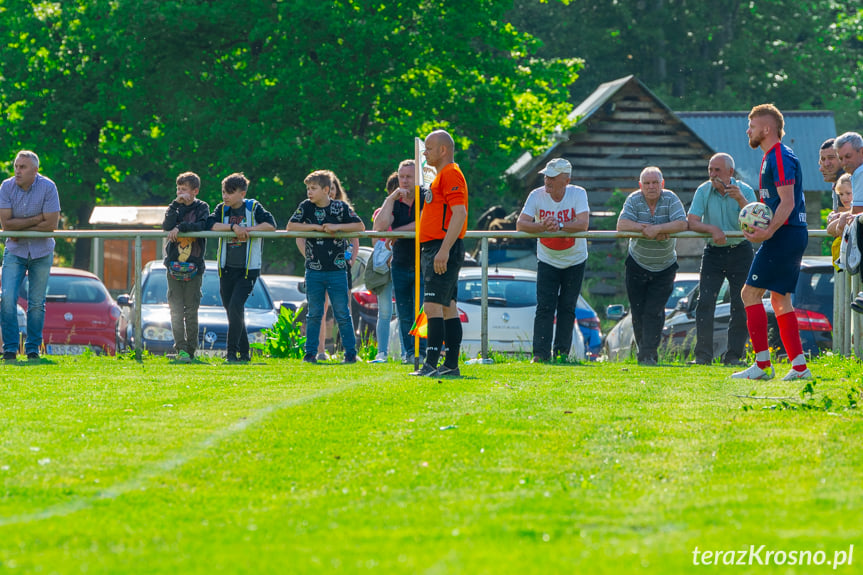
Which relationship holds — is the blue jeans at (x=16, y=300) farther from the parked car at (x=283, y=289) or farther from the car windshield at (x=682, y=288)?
the car windshield at (x=682, y=288)

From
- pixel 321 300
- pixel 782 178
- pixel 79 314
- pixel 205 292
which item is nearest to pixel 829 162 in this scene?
pixel 782 178

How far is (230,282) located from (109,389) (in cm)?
326

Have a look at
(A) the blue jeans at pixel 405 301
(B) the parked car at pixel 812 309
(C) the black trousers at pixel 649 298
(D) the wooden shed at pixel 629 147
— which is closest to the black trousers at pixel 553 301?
(C) the black trousers at pixel 649 298

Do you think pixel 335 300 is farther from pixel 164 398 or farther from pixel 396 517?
pixel 396 517

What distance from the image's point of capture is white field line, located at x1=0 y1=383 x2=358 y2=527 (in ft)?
15.4

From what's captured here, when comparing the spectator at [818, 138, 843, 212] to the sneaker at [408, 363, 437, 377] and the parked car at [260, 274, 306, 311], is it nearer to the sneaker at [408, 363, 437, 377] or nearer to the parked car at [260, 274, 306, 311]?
the sneaker at [408, 363, 437, 377]

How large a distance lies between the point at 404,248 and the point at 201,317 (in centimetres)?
503

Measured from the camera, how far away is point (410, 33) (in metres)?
32.5

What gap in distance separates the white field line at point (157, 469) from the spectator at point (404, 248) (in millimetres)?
4091

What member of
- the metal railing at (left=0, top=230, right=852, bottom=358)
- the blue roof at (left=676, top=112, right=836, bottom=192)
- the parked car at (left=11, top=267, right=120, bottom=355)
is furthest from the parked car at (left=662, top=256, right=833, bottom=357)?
the blue roof at (left=676, top=112, right=836, bottom=192)

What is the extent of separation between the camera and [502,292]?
14328 mm

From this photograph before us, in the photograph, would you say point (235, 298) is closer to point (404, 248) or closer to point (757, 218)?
point (404, 248)

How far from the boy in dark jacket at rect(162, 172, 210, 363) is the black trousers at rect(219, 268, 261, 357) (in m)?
0.36

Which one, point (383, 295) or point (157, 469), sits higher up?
point (383, 295)
